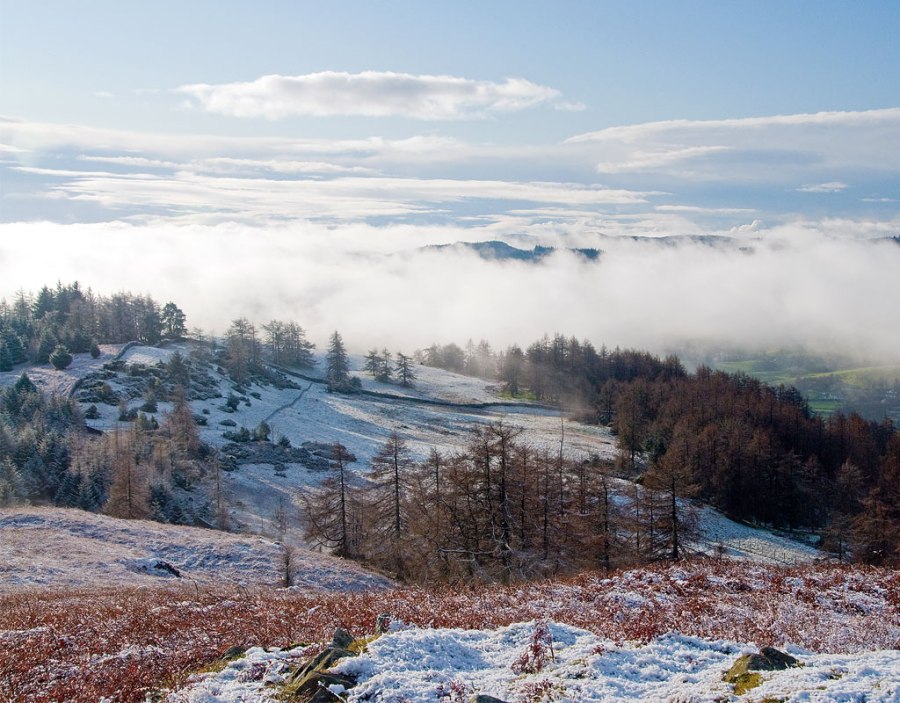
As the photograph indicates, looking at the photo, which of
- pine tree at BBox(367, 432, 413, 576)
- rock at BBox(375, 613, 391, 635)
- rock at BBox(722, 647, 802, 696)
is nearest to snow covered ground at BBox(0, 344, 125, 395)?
pine tree at BBox(367, 432, 413, 576)

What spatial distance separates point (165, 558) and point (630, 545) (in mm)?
23718

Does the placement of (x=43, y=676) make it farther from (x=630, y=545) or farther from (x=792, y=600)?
(x=630, y=545)

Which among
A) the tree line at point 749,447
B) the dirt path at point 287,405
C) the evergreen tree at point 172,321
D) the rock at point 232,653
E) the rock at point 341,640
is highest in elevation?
the rock at point 341,640

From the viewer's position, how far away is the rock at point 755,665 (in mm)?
7488

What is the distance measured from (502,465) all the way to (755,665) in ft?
67.0

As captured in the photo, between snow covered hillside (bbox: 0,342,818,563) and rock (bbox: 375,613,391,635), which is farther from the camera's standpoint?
snow covered hillside (bbox: 0,342,818,563)

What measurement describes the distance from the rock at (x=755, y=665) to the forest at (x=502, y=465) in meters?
16.9

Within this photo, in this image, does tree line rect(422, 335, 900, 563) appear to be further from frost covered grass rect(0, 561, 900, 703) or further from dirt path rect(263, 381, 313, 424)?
dirt path rect(263, 381, 313, 424)

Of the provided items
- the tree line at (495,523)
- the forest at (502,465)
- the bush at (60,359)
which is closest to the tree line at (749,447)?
the forest at (502,465)

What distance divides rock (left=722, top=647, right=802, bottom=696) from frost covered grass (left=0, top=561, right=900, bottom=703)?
1.57 meters

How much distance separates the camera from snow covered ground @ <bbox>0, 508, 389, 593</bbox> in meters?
24.5

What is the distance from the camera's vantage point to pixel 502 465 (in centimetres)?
2814

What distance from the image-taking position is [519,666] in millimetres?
8461

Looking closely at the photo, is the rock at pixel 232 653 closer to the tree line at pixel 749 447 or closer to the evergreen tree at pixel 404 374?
the tree line at pixel 749 447
